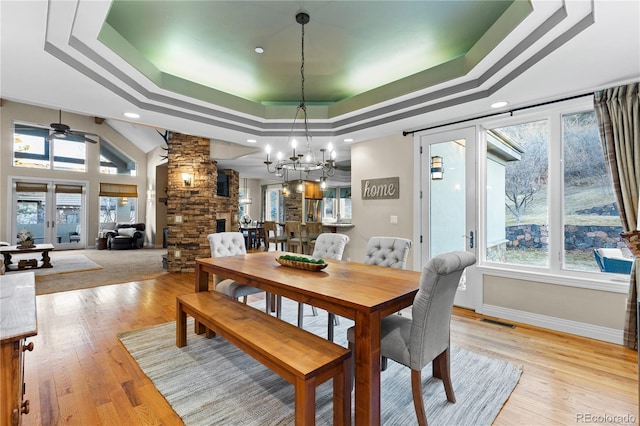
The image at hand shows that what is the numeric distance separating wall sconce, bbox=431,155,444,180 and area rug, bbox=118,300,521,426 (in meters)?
2.32

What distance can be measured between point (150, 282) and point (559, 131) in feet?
21.2

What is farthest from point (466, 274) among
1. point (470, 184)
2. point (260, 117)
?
point (260, 117)

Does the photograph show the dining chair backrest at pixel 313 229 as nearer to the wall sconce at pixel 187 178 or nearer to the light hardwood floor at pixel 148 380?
the wall sconce at pixel 187 178

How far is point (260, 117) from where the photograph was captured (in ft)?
14.1

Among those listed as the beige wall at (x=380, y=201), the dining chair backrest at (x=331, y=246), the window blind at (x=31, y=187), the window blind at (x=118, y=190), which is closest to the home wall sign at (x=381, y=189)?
the beige wall at (x=380, y=201)

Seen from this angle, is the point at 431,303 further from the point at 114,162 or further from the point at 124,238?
the point at 114,162

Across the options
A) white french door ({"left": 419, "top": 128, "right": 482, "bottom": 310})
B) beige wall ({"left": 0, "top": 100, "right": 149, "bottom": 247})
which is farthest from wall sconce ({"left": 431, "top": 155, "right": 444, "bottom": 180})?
beige wall ({"left": 0, "top": 100, "right": 149, "bottom": 247})

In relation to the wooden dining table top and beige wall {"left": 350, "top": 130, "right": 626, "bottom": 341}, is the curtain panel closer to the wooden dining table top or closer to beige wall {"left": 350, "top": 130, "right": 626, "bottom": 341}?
beige wall {"left": 350, "top": 130, "right": 626, "bottom": 341}

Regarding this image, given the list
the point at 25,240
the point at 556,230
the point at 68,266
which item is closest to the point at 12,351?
the point at 556,230

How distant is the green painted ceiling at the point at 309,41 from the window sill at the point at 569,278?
2360mm

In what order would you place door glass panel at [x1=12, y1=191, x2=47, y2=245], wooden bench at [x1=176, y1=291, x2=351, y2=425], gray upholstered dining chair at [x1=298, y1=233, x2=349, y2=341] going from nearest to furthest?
1. wooden bench at [x1=176, y1=291, x2=351, y2=425]
2. gray upholstered dining chair at [x1=298, y1=233, x2=349, y2=341]
3. door glass panel at [x1=12, y1=191, x2=47, y2=245]

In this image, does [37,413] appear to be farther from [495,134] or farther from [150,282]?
[495,134]

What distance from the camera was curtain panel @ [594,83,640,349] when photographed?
8.57 feet

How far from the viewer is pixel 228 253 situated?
3.59 metres
